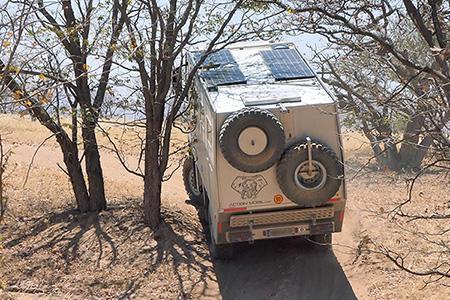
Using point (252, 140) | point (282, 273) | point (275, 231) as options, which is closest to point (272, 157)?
point (252, 140)

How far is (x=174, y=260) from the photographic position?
410 inches

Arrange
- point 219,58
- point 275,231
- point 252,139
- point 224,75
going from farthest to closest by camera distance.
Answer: point 219,58 → point 224,75 → point 275,231 → point 252,139

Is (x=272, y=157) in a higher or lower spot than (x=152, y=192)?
higher

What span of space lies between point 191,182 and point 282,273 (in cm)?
382

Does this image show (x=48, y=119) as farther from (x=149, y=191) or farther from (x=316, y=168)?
(x=316, y=168)

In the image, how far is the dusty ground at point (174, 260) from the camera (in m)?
9.60

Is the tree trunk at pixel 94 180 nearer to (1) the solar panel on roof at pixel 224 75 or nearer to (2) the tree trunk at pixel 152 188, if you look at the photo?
(2) the tree trunk at pixel 152 188

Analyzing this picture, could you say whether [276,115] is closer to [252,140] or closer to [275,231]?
[252,140]

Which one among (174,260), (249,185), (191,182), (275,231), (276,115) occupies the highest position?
(276,115)

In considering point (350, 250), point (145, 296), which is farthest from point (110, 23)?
point (350, 250)

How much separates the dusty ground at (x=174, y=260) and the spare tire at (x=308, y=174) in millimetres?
307

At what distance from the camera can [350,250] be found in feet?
35.0

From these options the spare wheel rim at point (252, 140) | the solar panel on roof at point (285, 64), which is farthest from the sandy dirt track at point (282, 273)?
the solar panel on roof at point (285, 64)

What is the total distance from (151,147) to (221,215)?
223cm
